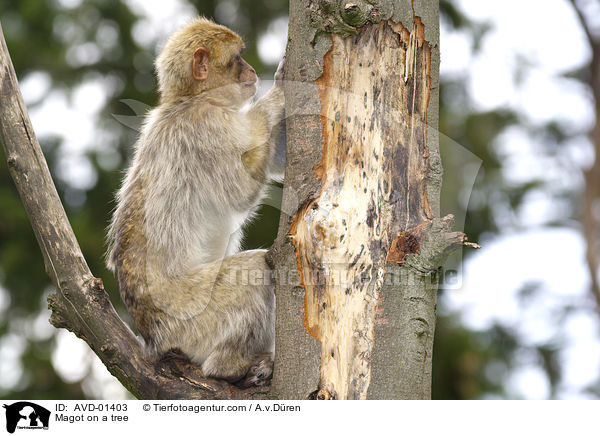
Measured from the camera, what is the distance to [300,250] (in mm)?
2775

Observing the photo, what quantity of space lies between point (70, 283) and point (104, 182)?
4.22 m

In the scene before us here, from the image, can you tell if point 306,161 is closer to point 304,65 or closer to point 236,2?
point 304,65

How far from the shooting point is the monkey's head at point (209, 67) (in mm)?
4012

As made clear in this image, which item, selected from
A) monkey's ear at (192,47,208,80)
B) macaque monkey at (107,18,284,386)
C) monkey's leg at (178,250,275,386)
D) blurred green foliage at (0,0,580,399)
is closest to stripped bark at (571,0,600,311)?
blurred green foliage at (0,0,580,399)

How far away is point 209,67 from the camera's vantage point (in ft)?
13.3

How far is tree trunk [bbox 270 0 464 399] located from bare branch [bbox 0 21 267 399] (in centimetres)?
64

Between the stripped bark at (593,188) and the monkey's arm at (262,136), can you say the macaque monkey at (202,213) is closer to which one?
the monkey's arm at (262,136)

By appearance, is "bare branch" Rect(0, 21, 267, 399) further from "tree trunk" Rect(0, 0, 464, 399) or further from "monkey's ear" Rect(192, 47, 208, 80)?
"monkey's ear" Rect(192, 47, 208, 80)

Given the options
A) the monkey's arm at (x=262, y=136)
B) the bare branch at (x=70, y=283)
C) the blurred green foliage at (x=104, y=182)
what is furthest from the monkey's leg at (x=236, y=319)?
the blurred green foliage at (x=104, y=182)

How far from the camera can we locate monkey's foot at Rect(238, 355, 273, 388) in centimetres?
328

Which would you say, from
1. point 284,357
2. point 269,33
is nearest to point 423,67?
point 284,357

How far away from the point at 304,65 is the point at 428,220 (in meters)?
0.91

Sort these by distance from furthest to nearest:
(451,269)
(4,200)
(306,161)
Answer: (4,200) → (451,269) → (306,161)

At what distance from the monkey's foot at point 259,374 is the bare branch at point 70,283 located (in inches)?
2.8
